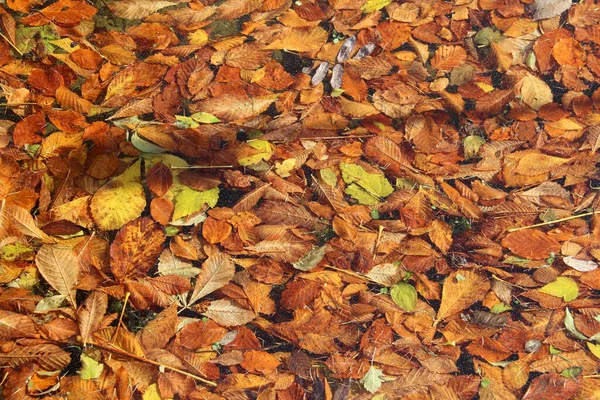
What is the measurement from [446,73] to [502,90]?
0.80 feet

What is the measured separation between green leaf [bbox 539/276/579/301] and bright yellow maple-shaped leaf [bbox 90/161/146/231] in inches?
56.0

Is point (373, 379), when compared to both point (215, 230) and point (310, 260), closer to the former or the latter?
point (310, 260)

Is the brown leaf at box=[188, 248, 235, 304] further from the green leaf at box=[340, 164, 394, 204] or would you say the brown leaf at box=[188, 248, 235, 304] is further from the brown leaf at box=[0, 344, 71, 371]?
the green leaf at box=[340, 164, 394, 204]

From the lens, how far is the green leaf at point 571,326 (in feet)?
6.02

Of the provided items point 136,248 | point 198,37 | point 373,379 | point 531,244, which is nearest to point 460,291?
point 531,244

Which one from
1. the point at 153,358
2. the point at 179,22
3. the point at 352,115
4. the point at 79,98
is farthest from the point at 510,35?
the point at 153,358

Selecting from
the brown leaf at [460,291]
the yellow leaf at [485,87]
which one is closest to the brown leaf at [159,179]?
the brown leaf at [460,291]

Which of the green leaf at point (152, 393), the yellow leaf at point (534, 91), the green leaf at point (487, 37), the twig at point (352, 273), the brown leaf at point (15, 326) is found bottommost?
the green leaf at point (152, 393)

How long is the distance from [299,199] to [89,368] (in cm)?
88

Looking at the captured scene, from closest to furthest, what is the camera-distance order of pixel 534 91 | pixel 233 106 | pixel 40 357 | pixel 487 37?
1. pixel 40 357
2. pixel 233 106
3. pixel 534 91
4. pixel 487 37

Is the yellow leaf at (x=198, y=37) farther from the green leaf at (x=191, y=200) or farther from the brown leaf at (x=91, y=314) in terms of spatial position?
the brown leaf at (x=91, y=314)

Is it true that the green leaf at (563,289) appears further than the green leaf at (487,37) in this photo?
No

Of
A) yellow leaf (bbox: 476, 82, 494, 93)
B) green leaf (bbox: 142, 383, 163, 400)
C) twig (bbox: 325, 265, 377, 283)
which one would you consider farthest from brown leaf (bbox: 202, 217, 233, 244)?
yellow leaf (bbox: 476, 82, 494, 93)

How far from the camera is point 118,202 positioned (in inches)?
76.0
